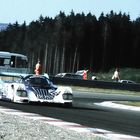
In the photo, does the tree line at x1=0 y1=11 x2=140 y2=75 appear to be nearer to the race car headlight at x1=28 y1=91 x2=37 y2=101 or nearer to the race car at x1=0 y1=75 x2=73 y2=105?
the race car at x1=0 y1=75 x2=73 y2=105

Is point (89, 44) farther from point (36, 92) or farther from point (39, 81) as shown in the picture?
point (36, 92)

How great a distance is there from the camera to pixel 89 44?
5157 inches

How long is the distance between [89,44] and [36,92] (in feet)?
361

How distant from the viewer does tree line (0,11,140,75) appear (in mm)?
129125

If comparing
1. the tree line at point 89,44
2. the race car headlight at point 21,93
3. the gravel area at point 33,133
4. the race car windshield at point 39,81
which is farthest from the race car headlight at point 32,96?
the tree line at point 89,44

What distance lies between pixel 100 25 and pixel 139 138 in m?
126

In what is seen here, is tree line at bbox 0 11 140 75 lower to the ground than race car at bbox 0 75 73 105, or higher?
higher

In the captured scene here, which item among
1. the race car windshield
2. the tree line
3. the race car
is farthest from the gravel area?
the tree line

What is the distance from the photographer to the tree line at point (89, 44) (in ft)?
424

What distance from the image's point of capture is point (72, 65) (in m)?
134

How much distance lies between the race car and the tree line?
103331 millimetres

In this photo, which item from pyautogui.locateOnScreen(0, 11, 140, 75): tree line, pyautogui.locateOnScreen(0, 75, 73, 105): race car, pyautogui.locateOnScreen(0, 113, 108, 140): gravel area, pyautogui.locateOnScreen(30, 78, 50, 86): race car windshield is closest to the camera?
pyautogui.locateOnScreen(0, 113, 108, 140): gravel area

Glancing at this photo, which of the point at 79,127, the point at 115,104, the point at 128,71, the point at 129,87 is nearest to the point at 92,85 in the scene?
the point at 129,87

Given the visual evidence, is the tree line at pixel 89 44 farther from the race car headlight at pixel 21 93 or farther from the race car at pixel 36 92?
the race car headlight at pixel 21 93
